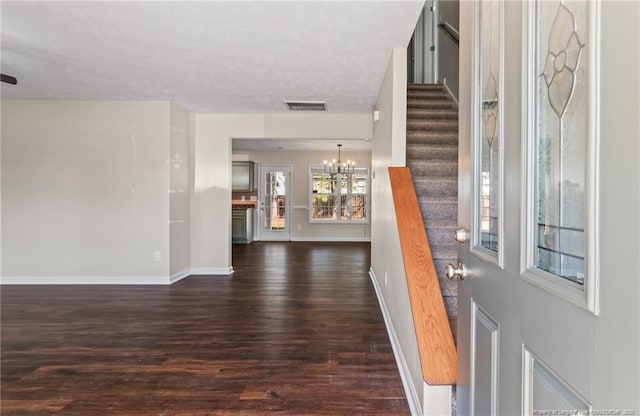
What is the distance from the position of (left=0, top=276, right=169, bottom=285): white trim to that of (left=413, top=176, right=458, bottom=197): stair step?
137 inches

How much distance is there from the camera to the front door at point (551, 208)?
493 mm

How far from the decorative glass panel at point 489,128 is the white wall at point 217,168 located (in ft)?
13.7

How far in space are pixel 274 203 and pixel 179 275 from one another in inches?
192

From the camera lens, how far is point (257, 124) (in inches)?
204

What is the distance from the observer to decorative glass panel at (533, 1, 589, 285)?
0.62 metres

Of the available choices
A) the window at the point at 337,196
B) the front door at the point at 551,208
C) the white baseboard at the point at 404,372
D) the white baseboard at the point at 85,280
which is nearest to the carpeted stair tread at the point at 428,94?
the white baseboard at the point at 404,372

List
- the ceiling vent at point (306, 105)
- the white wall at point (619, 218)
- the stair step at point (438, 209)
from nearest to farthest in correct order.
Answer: the white wall at point (619, 218) < the stair step at point (438, 209) < the ceiling vent at point (306, 105)

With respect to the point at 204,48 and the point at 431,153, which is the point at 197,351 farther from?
the point at 431,153

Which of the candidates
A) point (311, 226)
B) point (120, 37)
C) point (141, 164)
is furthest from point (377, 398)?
point (311, 226)

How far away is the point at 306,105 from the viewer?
4691 millimetres

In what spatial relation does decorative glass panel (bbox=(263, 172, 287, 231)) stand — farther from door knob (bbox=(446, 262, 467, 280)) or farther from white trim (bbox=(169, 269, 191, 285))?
door knob (bbox=(446, 262, 467, 280))

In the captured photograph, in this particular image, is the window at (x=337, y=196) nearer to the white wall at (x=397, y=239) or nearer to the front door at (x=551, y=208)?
the white wall at (x=397, y=239)

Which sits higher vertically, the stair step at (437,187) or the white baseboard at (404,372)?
the stair step at (437,187)

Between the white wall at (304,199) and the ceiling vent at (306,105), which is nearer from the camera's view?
the ceiling vent at (306,105)
